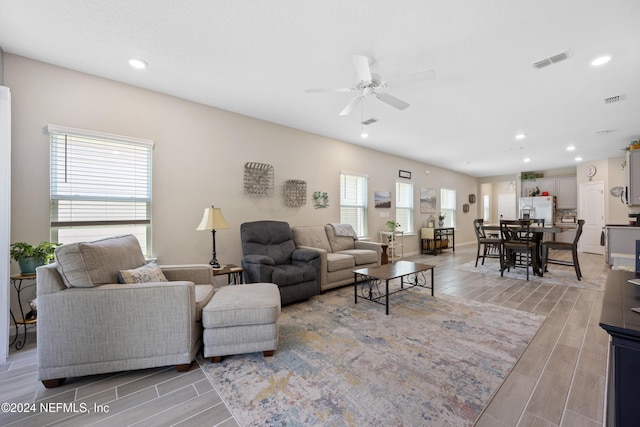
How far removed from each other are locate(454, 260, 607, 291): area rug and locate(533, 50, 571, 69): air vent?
3466 mm

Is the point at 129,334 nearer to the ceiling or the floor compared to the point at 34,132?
nearer to the floor

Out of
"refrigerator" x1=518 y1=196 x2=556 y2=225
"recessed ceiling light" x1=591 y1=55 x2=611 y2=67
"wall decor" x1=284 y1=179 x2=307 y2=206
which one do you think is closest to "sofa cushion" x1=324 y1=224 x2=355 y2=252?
"wall decor" x1=284 y1=179 x2=307 y2=206

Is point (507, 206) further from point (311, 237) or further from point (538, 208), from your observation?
point (311, 237)

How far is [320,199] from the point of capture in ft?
16.9

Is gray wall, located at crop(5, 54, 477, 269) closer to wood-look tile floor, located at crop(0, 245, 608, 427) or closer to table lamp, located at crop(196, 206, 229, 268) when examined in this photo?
table lamp, located at crop(196, 206, 229, 268)

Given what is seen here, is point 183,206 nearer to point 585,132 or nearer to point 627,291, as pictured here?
point 627,291

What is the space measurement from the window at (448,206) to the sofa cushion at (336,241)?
5.27 metres

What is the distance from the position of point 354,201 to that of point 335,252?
160 centimetres

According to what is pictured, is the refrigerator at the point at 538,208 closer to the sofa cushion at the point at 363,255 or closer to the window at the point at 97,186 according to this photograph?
the sofa cushion at the point at 363,255

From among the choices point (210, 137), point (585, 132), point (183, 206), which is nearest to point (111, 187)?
point (183, 206)

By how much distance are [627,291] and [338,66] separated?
2.76 meters

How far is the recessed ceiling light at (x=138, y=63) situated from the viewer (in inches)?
105

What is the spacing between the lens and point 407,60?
2.66m

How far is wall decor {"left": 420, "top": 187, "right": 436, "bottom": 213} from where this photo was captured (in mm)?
7887
